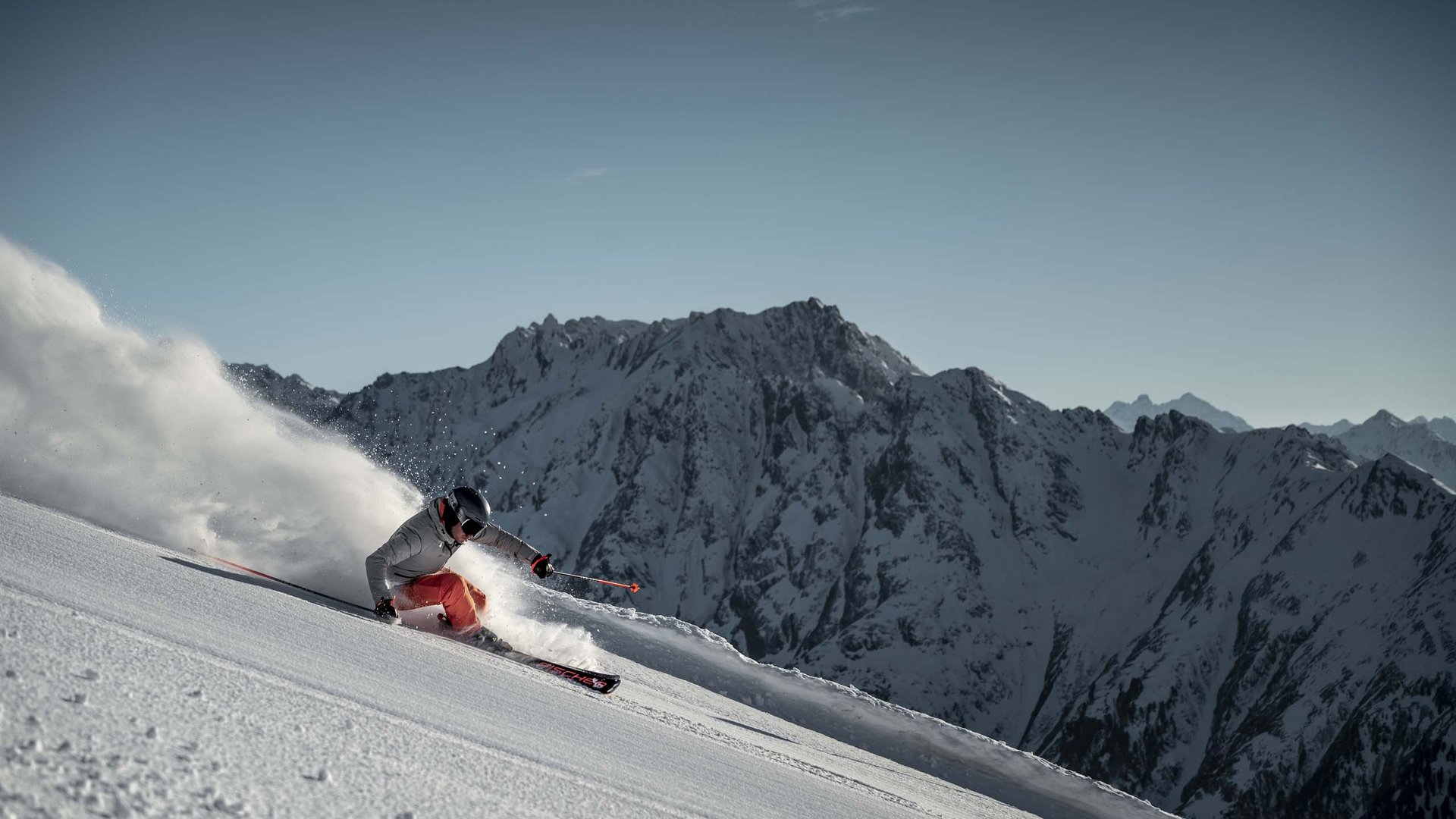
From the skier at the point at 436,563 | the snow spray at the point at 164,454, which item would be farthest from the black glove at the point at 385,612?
the snow spray at the point at 164,454

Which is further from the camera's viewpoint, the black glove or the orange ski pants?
the orange ski pants

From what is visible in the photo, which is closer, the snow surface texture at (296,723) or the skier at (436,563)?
the snow surface texture at (296,723)

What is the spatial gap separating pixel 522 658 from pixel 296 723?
5149 millimetres

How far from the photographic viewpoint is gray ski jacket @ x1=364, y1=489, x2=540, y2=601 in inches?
416

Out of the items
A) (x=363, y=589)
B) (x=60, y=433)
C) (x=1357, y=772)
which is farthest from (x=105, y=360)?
(x=1357, y=772)

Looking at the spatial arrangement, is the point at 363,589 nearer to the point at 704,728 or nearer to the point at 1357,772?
the point at 704,728

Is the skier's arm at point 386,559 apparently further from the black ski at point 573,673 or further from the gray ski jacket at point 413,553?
the black ski at point 573,673

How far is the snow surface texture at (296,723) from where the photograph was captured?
15.1 feet

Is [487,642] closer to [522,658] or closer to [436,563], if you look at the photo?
[522,658]

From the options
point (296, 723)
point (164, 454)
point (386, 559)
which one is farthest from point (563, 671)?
point (164, 454)

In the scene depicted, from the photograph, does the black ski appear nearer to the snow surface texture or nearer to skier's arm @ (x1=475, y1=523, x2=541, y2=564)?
the snow surface texture

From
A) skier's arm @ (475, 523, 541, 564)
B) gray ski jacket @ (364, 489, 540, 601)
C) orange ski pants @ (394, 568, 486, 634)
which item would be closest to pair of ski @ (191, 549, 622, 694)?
orange ski pants @ (394, 568, 486, 634)

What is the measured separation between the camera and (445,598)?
10945mm

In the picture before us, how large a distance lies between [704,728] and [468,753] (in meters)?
4.79
